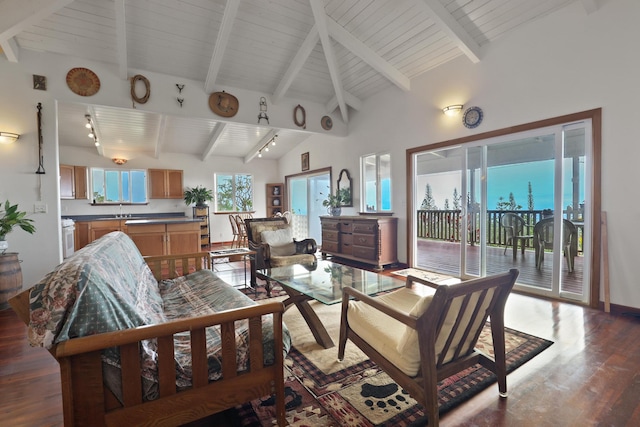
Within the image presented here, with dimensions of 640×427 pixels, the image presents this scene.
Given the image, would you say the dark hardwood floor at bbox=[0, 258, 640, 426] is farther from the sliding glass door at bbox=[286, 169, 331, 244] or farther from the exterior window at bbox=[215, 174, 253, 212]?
the exterior window at bbox=[215, 174, 253, 212]

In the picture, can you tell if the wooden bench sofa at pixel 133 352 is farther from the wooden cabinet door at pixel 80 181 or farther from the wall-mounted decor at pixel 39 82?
the wooden cabinet door at pixel 80 181

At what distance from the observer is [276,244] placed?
443 cm

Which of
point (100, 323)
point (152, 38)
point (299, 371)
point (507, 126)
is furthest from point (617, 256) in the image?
point (152, 38)

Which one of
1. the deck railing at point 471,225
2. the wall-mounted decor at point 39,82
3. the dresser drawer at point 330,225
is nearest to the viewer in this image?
the wall-mounted decor at point 39,82

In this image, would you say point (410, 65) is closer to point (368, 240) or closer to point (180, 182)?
point (368, 240)

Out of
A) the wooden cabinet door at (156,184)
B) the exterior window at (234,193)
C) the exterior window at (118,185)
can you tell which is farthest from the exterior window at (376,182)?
the exterior window at (118,185)

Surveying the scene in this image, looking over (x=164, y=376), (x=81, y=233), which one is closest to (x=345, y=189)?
(x=164, y=376)

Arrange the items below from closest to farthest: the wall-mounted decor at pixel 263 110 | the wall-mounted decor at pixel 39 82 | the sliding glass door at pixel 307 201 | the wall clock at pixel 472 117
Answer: the wall-mounted decor at pixel 39 82 → the wall clock at pixel 472 117 → the wall-mounted decor at pixel 263 110 → the sliding glass door at pixel 307 201

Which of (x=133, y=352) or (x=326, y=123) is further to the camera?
(x=326, y=123)

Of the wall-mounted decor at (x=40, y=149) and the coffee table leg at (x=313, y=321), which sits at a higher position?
the wall-mounted decor at (x=40, y=149)

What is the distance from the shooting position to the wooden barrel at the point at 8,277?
302cm

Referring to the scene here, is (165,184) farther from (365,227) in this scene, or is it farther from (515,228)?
(515,228)

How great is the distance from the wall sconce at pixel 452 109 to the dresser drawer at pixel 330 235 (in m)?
2.77

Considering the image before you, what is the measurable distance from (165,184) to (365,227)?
5416 mm
